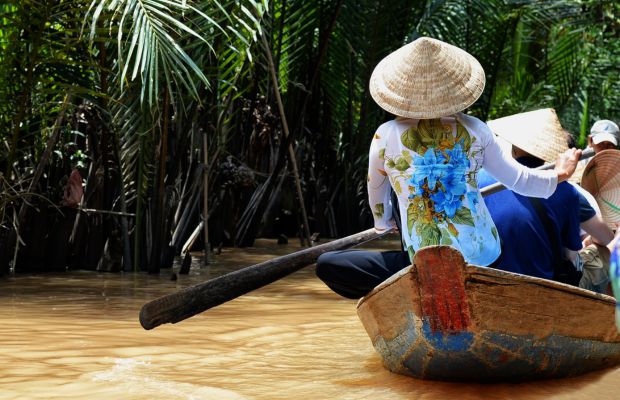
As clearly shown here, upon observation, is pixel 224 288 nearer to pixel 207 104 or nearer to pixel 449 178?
pixel 449 178

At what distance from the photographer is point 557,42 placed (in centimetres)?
1488

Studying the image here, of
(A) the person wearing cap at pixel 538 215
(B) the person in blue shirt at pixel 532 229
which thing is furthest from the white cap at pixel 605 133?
(B) the person in blue shirt at pixel 532 229

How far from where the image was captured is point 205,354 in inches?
174

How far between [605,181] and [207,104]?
384 cm

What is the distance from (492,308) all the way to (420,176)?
0.50 meters

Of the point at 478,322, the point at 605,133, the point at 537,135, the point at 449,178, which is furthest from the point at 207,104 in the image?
the point at 478,322

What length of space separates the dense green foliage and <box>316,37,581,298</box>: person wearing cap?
1.85m

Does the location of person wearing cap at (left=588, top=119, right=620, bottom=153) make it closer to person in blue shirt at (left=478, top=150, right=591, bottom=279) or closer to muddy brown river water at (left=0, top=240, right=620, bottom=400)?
muddy brown river water at (left=0, top=240, right=620, bottom=400)

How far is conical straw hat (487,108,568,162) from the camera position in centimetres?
393

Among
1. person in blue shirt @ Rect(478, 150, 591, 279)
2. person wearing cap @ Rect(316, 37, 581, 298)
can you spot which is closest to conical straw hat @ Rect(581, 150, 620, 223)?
person in blue shirt @ Rect(478, 150, 591, 279)

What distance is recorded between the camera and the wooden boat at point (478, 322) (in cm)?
335

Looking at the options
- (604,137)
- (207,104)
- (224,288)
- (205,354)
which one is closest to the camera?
(224,288)

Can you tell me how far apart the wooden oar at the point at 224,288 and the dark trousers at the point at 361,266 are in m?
0.31

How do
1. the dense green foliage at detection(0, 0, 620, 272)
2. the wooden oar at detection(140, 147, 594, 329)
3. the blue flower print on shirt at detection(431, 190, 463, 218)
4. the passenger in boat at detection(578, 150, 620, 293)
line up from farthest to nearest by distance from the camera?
1. the dense green foliage at detection(0, 0, 620, 272)
2. the passenger in boat at detection(578, 150, 620, 293)
3. the wooden oar at detection(140, 147, 594, 329)
4. the blue flower print on shirt at detection(431, 190, 463, 218)
